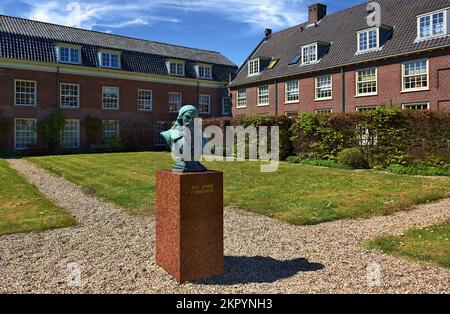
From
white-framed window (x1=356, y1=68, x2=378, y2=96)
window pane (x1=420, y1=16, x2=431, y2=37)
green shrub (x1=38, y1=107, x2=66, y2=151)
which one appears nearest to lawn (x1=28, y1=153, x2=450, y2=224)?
white-framed window (x1=356, y1=68, x2=378, y2=96)

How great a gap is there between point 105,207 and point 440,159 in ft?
43.5

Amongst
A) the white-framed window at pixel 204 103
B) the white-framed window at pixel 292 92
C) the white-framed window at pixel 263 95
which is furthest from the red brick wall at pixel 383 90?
the white-framed window at pixel 204 103

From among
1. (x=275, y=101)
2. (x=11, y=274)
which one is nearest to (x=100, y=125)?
(x=275, y=101)

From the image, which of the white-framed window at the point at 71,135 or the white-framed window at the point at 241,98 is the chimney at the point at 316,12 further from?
the white-framed window at the point at 71,135

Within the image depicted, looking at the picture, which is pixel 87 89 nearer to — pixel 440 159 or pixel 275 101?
pixel 275 101

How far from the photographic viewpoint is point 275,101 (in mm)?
31094

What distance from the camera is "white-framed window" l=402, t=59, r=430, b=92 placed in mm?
21438

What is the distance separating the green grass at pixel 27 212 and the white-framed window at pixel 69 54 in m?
20.1

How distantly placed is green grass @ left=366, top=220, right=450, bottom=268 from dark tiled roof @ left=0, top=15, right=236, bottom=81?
28.8 meters

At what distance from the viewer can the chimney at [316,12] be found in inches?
1255

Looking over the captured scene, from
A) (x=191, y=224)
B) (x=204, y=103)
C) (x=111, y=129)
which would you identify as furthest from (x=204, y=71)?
(x=191, y=224)

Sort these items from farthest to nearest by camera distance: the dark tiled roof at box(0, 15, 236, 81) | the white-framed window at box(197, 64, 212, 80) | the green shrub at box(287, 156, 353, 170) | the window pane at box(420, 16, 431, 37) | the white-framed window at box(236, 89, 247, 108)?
the white-framed window at box(197, 64, 212, 80) < the white-framed window at box(236, 89, 247, 108) < the dark tiled roof at box(0, 15, 236, 81) < the window pane at box(420, 16, 431, 37) < the green shrub at box(287, 156, 353, 170)

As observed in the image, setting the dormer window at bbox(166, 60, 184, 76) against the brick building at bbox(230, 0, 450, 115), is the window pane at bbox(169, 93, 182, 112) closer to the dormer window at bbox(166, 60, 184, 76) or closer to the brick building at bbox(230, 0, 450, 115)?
the dormer window at bbox(166, 60, 184, 76)

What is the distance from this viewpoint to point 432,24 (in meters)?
21.4
